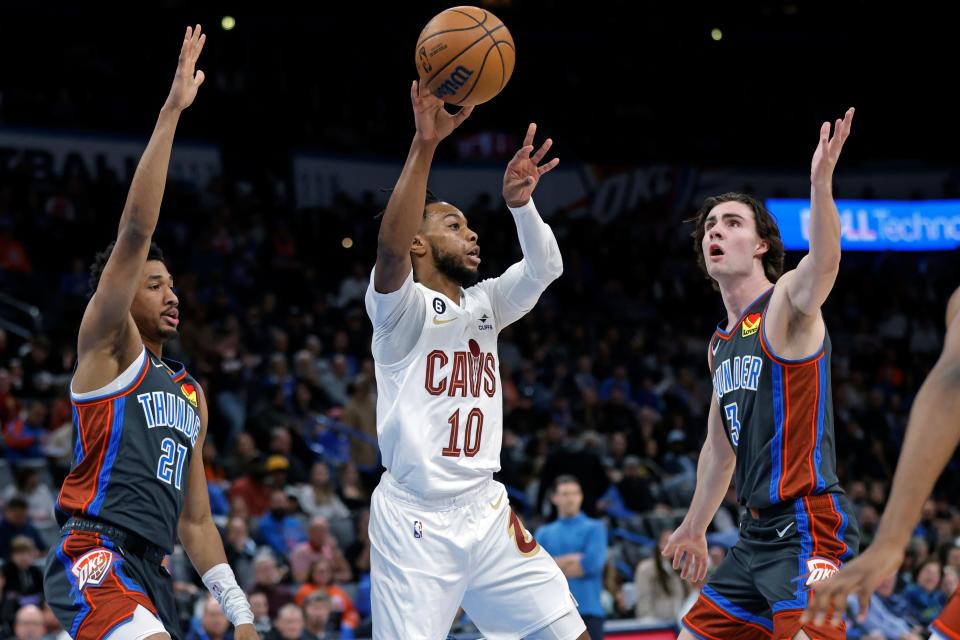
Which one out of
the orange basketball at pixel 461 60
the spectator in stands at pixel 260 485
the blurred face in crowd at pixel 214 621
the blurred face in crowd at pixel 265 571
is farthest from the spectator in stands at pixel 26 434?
the orange basketball at pixel 461 60

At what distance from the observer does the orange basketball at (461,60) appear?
5.26 meters

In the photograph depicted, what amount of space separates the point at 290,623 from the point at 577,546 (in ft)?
7.53

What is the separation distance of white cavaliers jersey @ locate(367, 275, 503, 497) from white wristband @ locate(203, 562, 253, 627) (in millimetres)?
824

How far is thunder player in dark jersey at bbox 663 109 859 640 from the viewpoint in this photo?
15.4 feet

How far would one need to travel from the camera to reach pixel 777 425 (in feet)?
16.2

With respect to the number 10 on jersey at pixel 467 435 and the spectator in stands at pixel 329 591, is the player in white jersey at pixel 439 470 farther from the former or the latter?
the spectator in stands at pixel 329 591

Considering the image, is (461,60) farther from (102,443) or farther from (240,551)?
(240,551)

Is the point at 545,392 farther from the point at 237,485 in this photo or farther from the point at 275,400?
the point at 237,485

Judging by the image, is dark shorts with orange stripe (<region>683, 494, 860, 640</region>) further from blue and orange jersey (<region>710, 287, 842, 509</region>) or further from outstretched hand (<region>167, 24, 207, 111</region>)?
outstretched hand (<region>167, 24, 207, 111</region>)

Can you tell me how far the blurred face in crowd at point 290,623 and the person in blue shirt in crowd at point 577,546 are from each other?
1.96 metres

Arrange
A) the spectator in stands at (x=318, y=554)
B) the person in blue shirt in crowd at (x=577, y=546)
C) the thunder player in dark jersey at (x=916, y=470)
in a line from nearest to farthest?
the thunder player in dark jersey at (x=916, y=470) → the person in blue shirt in crowd at (x=577, y=546) → the spectator in stands at (x=318, y=554)

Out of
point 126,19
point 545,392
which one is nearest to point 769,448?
point 545,392

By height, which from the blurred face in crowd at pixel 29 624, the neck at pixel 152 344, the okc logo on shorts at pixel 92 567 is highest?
the neck at pixel 152 344

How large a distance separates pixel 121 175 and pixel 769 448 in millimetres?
14655
